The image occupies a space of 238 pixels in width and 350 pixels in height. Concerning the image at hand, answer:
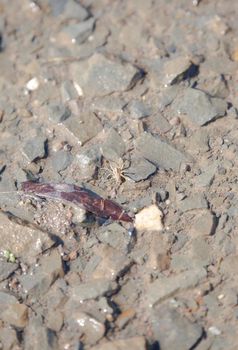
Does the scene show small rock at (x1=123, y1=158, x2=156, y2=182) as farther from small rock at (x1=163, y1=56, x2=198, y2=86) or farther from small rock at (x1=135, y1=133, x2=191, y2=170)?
small rock at (x1=163, y1=56, x2=198, y2=86)

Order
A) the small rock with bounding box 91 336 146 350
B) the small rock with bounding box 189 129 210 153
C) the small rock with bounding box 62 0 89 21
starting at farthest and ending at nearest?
the small rock with bounding box 62 0 89 21
the small rock with bounding box 189 129 210 153
the small rock with bounding box 91 336 146 350

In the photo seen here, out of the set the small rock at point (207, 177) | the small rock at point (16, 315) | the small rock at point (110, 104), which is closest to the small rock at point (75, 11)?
the small rock at point (110, 104)

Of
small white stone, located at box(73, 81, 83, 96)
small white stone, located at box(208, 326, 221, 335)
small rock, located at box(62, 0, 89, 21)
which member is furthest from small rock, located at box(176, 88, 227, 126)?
small white stone, located at box(208, 326, 221, 335)

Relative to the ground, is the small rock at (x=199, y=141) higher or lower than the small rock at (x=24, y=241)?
higher

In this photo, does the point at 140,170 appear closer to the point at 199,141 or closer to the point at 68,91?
the point at 199,141

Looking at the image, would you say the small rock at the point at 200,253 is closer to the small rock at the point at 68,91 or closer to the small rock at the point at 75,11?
the small rock at the point at 68,91
